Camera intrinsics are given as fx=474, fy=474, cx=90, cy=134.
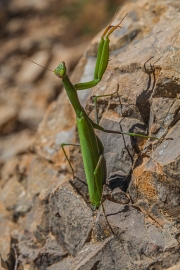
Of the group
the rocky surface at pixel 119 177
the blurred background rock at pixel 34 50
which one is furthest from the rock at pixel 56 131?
the blurred background rock at pixel 34 50

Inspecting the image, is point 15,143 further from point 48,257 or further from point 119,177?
point 119,177

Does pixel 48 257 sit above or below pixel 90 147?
below

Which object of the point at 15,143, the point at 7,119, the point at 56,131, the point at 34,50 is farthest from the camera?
the point at 34,50

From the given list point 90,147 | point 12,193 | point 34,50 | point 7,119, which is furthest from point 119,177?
point 34,50

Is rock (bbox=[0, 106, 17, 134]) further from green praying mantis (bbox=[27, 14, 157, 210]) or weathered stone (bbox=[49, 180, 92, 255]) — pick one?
green praying mantis (bbox=[27, 14, 157, 210])

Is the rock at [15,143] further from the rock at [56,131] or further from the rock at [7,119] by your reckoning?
the rock at [56,131]

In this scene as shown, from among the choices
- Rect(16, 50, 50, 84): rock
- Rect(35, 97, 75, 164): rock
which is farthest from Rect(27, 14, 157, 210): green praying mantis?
Rect(16, 50, 50, 84): rock

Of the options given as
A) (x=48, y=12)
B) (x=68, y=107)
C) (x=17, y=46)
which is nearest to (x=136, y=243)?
(x=68, y=107)

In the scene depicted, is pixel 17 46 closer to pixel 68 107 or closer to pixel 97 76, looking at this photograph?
pixel 68 107
